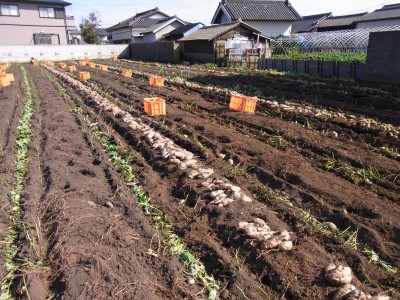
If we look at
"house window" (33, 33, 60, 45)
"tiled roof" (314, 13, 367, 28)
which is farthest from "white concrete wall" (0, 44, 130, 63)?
"tiled roof" (314, 13, 367, 28)

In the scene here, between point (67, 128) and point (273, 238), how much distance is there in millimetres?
5692

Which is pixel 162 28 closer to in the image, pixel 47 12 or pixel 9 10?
pixel 47 12

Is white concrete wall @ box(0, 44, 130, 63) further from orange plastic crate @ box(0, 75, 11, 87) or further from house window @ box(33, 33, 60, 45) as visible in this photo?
orange plastic crate @ box(0, 75, 11, 87)

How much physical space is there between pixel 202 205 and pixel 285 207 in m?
1.01

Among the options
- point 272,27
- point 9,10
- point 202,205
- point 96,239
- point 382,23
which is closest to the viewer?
point 96,239

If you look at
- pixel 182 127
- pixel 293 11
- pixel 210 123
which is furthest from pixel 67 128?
pixel 293 11

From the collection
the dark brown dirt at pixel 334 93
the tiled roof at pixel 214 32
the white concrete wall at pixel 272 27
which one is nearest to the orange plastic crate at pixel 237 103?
the dark brown dirt at pixel 334 93

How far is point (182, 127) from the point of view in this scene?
732cm

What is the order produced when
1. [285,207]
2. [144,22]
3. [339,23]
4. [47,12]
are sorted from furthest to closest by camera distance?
[144,22], [339,23], [47,12], [285,207]

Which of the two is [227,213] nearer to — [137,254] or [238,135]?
[137,254]

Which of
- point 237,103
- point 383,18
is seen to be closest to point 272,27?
point 383,18

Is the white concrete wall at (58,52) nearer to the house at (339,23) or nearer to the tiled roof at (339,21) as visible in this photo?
the house at (339,23)

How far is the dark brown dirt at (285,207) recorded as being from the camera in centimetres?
307

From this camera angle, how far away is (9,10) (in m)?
34.1
